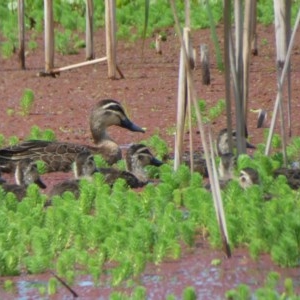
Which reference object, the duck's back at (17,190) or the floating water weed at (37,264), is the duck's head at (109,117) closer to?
the duck's back at (17,190)

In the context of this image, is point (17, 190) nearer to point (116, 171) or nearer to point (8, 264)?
point (116, 171)

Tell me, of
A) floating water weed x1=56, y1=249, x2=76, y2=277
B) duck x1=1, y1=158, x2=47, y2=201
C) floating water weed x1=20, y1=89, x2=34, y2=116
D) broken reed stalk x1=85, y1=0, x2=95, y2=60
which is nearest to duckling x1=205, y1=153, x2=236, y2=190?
duck x1=1, y1=158, x2=47, y2=201

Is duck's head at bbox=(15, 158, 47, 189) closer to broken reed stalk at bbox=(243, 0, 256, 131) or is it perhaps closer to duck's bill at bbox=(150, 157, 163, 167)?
duck's bill at bbox=(150, 157, 163, 167)

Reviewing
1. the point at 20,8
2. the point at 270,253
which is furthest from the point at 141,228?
the point at 20,8

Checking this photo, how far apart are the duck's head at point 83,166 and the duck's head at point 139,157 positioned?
1.24 ft

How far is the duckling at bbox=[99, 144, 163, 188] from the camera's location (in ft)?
34.3

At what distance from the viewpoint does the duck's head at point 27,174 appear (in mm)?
10558

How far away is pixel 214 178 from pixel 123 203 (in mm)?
1491

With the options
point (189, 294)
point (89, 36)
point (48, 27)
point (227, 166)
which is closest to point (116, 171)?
point (227, 166)

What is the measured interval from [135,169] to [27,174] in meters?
0.98

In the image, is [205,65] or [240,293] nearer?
[240,293]

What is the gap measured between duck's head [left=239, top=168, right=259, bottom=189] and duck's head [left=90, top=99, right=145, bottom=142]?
3.11m

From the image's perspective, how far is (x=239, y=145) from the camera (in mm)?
10055

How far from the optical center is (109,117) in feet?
42.2
